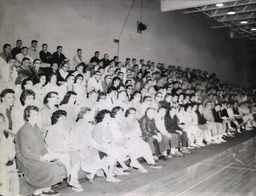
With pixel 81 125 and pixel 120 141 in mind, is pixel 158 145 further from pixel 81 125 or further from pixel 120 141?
pixel 81 125

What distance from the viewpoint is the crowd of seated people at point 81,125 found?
3.17 m

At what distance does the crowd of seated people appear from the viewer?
3.17 metres

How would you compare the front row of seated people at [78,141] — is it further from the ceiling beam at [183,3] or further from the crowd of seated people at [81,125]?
the ceiling beam at [183,3]

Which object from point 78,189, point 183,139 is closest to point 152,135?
point 183,139

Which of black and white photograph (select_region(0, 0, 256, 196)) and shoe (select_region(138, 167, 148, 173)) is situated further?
shoe (select_region(138, 167, 148, 173))

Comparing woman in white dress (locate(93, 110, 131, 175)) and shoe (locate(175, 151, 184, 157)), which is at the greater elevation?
woman in white dress (locate(93, 110, 131, 175))

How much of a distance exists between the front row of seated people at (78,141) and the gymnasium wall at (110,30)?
11.8ft

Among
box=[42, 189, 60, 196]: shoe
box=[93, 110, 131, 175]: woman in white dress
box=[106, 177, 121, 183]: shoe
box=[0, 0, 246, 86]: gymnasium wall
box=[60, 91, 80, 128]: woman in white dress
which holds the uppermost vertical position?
box=[0, 0, 246, 86]: gymnasium wall

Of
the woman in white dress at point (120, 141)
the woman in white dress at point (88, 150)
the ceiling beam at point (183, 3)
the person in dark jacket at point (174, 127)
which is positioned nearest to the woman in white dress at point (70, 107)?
the woman in white dress at point (88, 150)

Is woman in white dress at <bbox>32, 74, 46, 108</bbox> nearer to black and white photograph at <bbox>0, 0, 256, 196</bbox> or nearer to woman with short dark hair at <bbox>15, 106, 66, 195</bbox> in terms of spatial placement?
black and white photograph at <bbox>0, 0, 256, 196</bbox>

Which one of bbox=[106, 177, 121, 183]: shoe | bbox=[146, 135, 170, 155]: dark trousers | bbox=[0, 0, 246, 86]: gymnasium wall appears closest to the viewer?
bbox=[106, 177, 121, 183]: shoe

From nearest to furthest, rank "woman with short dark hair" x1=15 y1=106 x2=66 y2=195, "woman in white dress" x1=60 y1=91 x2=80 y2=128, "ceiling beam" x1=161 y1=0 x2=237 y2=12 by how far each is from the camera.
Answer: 1. "woman with short dark hair" x1=15 y1=106 x2=66 y2=195
2. "woman in white dress" x1=60 y1=91 x2=80 y2=128
3. "ceiling beam" x1=161 y1=0 x2=237 y2=12

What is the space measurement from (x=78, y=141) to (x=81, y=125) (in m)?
0.26

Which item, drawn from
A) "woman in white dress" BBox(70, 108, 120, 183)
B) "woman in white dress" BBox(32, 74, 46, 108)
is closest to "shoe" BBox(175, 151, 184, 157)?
"woman in white dress" BBox(70, 108, 120, 183)
